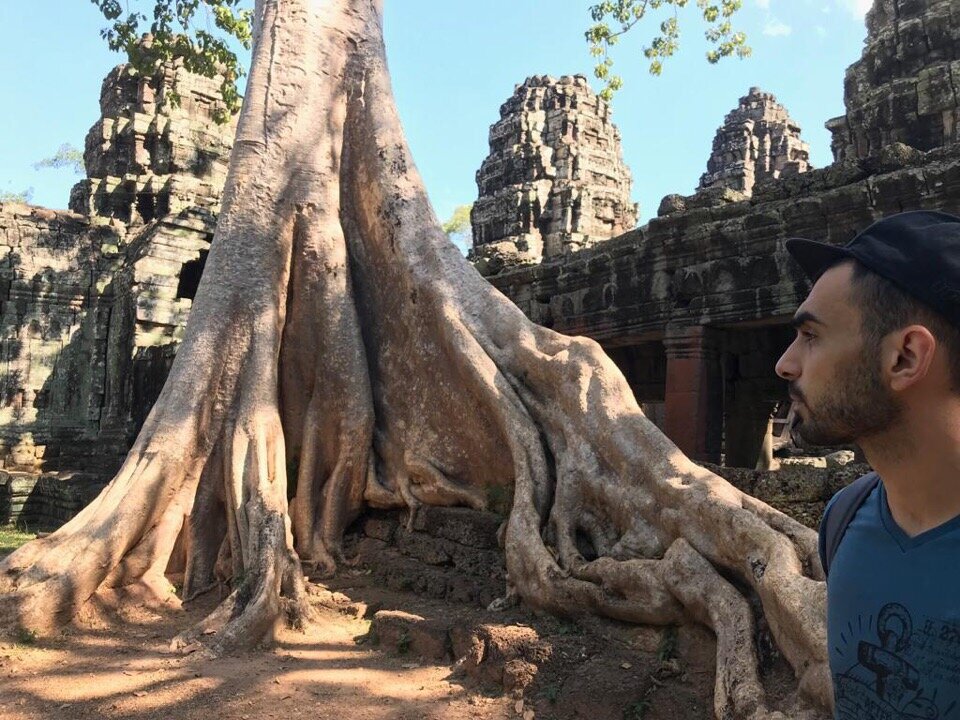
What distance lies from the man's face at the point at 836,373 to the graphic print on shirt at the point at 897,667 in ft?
0.78

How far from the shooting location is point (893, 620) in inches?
39.4

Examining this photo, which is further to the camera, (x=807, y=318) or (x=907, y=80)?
(x=907, y=80)

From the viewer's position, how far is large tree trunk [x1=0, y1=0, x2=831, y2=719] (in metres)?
3.20

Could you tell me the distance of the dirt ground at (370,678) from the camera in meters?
2.75

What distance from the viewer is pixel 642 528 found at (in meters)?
3.46

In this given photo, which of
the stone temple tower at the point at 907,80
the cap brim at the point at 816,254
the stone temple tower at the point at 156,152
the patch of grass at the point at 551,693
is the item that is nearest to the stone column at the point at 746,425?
the stone temple tower at the point at 907,80

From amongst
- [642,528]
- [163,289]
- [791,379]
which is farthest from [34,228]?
[791,379]

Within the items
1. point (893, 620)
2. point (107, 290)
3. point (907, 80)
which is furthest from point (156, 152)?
point (893, 620)

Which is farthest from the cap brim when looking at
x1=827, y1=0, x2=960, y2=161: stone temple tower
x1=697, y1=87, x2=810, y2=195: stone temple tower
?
x1=697, y1=87, x2=810, y2=195: stone temple tower

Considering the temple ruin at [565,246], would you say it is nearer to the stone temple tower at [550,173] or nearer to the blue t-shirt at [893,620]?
the stone temple tower at [550,173]

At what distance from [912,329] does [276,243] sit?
4578 mm

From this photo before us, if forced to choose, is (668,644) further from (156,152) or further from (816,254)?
(156,152)

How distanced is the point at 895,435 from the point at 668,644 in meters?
2.11

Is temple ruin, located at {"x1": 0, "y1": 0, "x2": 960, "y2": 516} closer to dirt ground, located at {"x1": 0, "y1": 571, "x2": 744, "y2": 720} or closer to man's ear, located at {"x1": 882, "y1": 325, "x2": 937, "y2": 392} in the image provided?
dirt ground, located at {"x1": 0, "y1": 571, "x2": 744, "y2": 720}
